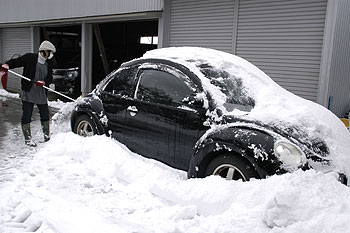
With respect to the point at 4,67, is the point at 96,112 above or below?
below

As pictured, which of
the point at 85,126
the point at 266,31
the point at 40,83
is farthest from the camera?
the point at 266,31

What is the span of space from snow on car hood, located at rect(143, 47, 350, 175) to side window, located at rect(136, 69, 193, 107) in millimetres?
249

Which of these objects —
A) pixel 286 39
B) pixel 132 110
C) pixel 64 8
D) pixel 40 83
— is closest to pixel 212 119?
pixel 132 110

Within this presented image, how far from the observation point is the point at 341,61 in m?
7.58

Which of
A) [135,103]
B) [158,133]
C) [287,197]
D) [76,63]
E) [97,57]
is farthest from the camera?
[97,57]

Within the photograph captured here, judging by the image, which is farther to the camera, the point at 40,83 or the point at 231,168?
the point at 40,83

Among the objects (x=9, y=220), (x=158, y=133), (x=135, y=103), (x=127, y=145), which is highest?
(x=135, y=103)

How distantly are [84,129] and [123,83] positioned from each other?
120 centimetres

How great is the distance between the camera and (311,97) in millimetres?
7559

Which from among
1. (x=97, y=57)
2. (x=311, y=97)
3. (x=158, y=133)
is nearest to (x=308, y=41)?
(x=311, y=97)

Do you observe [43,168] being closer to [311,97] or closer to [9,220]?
[9,220]

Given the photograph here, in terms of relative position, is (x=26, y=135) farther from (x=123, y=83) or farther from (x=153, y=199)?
(x=153, y=199)

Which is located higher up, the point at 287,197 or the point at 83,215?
the point at 287,197

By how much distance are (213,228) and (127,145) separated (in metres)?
2.16
